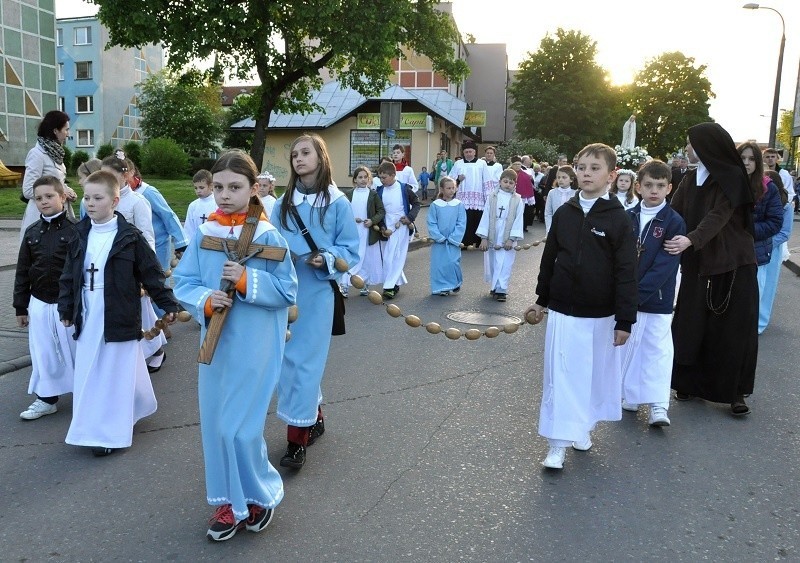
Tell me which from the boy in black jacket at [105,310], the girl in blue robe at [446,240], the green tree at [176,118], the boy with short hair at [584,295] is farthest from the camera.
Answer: the green tree at [176,118]

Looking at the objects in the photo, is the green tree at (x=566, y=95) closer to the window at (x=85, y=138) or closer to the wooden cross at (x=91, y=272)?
the window at (x=85, y=138)

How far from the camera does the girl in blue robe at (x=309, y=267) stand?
4477 mm

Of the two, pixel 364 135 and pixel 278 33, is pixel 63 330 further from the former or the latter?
pixel 364 135

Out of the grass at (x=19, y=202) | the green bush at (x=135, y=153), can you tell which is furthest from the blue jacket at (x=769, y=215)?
the green bush at (x=135, y=153)

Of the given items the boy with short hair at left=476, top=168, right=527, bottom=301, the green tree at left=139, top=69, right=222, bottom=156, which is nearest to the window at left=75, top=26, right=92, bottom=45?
the green tree at left=139, top=69, right=222, bottom=156

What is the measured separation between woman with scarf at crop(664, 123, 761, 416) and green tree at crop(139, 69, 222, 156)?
59841 millimetres

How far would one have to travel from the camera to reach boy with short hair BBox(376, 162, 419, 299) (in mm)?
11031

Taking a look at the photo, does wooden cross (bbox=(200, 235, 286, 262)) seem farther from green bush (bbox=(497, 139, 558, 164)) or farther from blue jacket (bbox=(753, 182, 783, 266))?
green bush (bbox=(497, 139, 558, 164))

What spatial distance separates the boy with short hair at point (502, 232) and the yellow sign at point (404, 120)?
26956 millimetres

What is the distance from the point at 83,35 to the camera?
64.2m

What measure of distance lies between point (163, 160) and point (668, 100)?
137ft

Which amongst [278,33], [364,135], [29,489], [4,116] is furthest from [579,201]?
[4,116]

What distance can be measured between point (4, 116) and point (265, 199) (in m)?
40.5

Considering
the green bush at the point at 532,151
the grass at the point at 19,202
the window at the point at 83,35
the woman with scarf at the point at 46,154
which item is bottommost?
the grass at the point at 19,202
